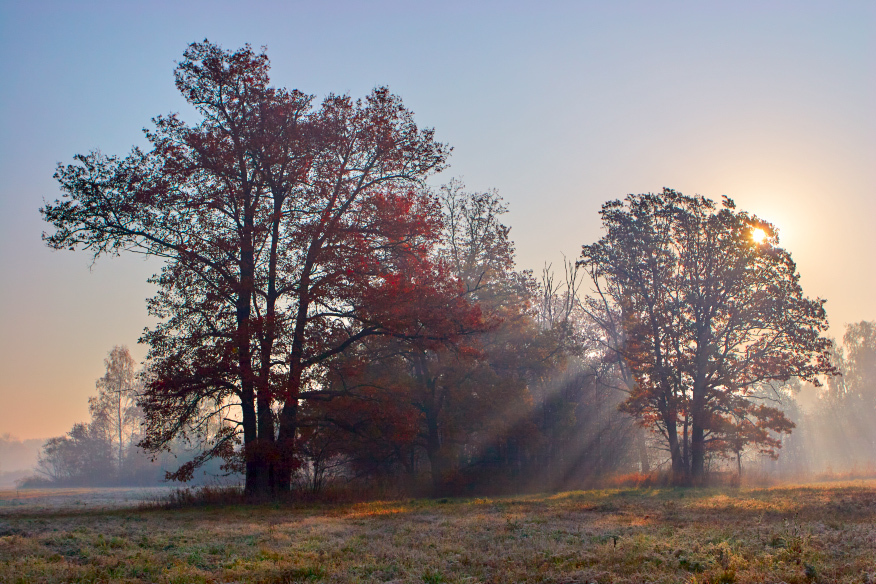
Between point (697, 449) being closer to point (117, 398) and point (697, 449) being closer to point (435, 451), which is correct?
point (435, 451)

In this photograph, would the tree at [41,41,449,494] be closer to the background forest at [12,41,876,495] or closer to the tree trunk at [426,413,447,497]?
the background forest at [12,41,876,495]

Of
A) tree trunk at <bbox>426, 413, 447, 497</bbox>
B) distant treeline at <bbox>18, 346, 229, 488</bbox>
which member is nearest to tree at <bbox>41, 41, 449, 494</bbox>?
tree trunk at <bbox>426, 413, 447, 497</bbox>

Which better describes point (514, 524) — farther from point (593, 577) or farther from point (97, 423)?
point (97, 423)

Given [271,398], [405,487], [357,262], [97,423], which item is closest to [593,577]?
[271,398]

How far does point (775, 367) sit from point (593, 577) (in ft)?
86.7

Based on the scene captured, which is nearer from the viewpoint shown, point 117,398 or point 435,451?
point 435,451

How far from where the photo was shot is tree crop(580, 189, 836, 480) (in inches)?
1159

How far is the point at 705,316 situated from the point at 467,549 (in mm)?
24870

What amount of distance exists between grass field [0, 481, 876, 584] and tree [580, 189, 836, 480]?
56.9 ft

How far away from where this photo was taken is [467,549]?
8.71 metres

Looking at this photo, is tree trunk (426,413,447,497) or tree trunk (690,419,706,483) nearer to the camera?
tree trunk (690,419,706,483)

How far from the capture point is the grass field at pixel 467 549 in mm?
6886

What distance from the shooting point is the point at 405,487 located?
96.9 feet

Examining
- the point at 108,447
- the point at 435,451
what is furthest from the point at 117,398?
the point at 435,451
